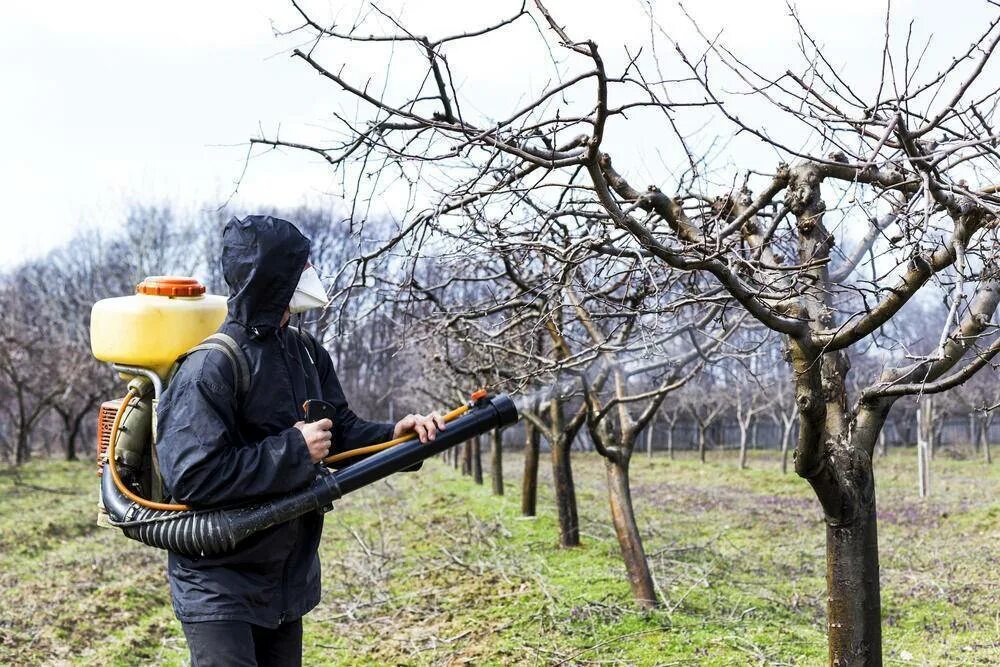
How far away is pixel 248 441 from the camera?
10.1 feet

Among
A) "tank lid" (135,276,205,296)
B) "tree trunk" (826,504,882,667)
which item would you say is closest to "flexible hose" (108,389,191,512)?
"tank lid" (135,276,205,296)

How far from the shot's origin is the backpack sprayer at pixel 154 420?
119 inches

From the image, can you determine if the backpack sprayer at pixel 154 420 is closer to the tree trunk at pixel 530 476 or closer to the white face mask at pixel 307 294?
the white face mask at pixel 307 294

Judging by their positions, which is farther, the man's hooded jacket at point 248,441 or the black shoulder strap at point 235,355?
the black shoulder strap at point 235,355

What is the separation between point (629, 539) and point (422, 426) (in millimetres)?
3941

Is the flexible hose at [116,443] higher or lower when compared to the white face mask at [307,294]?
lower

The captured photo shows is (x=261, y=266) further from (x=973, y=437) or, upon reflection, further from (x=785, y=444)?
(x=973, y=437)

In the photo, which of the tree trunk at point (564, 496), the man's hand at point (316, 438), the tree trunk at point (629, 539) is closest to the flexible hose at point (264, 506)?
the man's hand at point (316, 438)

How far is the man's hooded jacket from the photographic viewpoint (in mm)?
2855

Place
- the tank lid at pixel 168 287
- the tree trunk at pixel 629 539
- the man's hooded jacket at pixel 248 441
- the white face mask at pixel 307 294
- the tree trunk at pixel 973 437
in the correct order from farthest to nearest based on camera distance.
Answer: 1. the tree trunk at pixel 973 437
2. the tree trunk at pixel 629 539
3. the tank lid at pixel 168 287
4. the white face mask at pixel 307 294
5. the man's hooded jacket at pixel 248 441

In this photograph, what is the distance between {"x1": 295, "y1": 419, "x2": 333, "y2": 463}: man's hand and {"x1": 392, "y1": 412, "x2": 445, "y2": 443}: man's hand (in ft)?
1.17

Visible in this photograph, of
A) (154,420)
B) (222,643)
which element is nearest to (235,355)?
(154,420)

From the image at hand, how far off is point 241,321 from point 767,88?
1.89 meters

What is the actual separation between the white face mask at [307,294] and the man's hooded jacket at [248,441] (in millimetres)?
87
